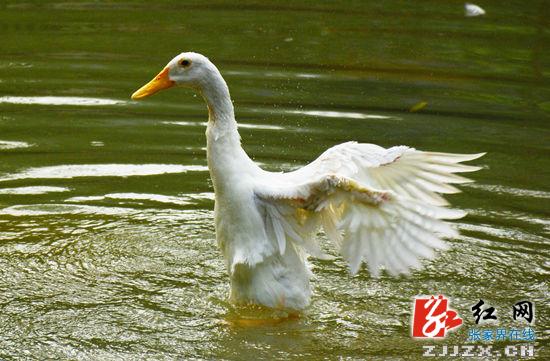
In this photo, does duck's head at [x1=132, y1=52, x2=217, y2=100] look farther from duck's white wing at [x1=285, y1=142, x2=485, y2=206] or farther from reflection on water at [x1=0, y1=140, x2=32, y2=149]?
reflection on water at [x1=0, y1=140, x2=32, y2=149]

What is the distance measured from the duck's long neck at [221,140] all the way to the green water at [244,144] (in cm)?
85

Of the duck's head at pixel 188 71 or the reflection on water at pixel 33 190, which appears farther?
the reflection on water at pixel 33 190

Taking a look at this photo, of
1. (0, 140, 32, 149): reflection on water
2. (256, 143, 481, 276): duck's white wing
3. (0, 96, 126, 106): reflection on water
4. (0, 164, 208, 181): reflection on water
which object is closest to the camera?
→ (256, 143, 481, 276): duck's white wing

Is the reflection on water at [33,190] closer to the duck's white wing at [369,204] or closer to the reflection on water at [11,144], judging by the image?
the reflection on water at [11,144]

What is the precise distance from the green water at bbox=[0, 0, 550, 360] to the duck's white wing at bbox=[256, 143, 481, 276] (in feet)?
1.68

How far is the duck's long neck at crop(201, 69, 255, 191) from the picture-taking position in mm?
6520

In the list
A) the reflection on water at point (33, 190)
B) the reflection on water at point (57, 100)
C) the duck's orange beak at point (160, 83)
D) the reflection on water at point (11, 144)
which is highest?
the duck's orange beak at point (160, 83)

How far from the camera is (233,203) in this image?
6500mm

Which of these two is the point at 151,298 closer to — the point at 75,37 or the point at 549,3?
the point at 75,37

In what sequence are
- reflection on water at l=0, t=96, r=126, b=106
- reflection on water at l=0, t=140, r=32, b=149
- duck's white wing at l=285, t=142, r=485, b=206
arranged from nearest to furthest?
duck's white wing at l=285, t=142, r=485, b=206, reflection on water at l=0, t=140, r=32, b=149, reflection on water at l=0, t=96, r=126, b=106

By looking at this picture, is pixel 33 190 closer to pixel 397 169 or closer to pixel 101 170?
pixel 101 170

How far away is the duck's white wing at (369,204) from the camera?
605 cm

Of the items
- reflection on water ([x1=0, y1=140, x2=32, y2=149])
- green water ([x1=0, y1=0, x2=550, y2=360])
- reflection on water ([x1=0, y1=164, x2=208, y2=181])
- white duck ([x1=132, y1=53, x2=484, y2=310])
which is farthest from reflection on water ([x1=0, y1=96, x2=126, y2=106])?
white duck ([x1=132, y1=53, x2=484, y2=310])

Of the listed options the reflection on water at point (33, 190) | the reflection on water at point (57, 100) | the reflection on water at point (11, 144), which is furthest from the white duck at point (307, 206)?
the reflection on water at point (57, 100)
